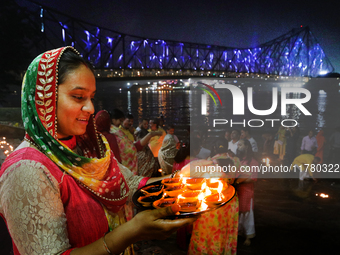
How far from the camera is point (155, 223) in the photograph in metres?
0.89

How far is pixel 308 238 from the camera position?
12.6ft

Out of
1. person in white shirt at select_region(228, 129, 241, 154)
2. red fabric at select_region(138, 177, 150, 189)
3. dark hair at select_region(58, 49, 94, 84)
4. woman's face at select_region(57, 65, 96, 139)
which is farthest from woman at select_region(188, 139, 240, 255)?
person in white shirt at select_region(228, 129, 241, 154)

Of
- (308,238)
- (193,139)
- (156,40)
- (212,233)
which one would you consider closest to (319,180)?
(308,238)

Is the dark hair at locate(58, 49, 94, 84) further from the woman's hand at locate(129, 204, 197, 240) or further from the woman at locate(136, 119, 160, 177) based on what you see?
the woman at locate(136, 119, 160, 177)

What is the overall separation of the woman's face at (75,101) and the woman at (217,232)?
214 centimetres

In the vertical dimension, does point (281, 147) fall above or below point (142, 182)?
below

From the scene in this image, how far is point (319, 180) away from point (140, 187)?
666cm

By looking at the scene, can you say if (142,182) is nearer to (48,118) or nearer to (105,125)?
(48,118)

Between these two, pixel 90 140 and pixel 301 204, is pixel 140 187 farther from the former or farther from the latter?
pixel 301 204

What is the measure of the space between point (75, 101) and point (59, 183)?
1.09 feet

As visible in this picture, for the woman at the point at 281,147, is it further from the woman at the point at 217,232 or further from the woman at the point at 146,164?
the woman at the point at 217,232

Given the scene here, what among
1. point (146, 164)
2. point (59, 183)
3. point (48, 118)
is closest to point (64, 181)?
point (59, 183)

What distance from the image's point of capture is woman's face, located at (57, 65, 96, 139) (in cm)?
96

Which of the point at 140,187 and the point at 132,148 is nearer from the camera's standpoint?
the point at 140,187
